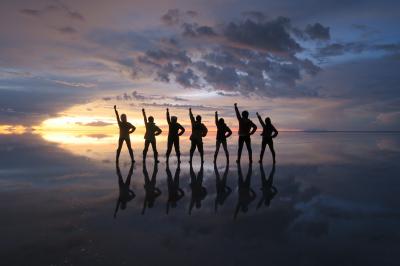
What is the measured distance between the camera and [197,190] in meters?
9.71

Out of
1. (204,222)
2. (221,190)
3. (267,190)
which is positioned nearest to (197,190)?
(221,190)

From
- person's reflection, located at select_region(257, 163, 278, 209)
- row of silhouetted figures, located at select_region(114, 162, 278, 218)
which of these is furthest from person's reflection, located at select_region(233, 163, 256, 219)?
person's reflection, located at select_region(257, 163, 278, 209)

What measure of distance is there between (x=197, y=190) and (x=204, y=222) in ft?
10.6

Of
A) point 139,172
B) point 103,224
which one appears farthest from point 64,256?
point 139,172

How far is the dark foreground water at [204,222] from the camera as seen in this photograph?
4.87 m

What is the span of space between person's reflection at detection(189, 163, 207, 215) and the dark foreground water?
0.03 m

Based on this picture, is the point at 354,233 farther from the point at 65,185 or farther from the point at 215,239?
the point at 65,185

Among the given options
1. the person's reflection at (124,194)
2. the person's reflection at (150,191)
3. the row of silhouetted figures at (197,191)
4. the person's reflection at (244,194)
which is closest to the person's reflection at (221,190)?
the row of silhouetted figures at (197,191)

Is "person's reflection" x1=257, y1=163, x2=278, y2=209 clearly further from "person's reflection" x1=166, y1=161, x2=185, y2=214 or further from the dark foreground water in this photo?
"person's reflection" x1=166, y1=161, x2=185, y2=214

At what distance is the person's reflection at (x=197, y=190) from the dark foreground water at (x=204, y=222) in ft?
0.09

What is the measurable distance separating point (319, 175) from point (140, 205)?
7226 millimetres

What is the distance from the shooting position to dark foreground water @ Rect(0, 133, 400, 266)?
16.0 ft

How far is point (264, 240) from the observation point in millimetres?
5492

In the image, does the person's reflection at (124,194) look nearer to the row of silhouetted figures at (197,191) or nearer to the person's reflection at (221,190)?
the row of silhouetted figures at (197,191)
